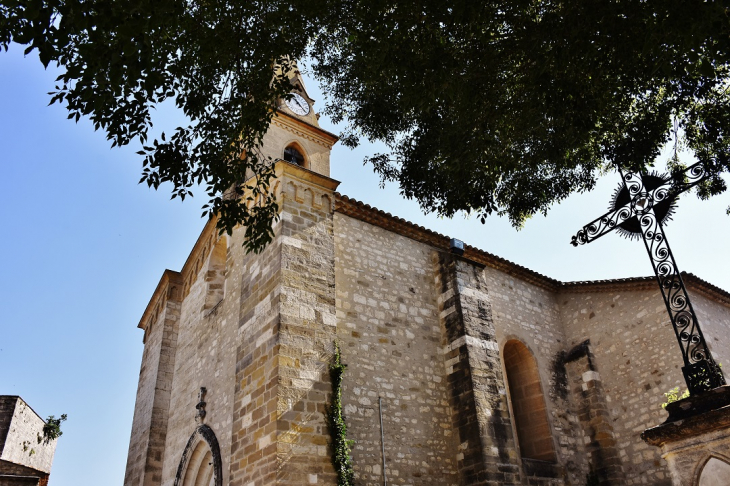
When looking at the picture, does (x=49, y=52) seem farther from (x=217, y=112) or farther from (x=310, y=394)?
(x=310, y=394)

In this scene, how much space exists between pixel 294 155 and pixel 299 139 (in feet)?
1.42

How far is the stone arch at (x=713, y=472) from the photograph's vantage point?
3.70m

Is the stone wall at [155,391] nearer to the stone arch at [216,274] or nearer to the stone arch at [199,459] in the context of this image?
the stone arch at [199,459]

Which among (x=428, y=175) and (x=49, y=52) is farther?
(x=428, y=175)

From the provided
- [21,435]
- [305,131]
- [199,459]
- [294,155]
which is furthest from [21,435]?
[305,131]

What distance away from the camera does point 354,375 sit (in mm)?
9906

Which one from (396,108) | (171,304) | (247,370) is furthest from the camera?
(171,304)

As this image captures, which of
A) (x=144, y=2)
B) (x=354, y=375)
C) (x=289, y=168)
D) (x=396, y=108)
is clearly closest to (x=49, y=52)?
(x=144, y=2)

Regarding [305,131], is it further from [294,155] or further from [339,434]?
[339,434]

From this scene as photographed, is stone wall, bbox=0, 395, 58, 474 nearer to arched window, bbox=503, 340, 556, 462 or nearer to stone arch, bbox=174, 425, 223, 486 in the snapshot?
stone arch, bbox=174, 425, 223, 486

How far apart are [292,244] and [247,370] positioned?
2.42m

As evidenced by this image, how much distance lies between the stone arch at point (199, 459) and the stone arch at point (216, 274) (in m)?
3.33

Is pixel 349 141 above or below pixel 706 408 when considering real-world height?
above

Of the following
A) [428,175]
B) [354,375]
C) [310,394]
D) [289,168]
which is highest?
[289,168]
